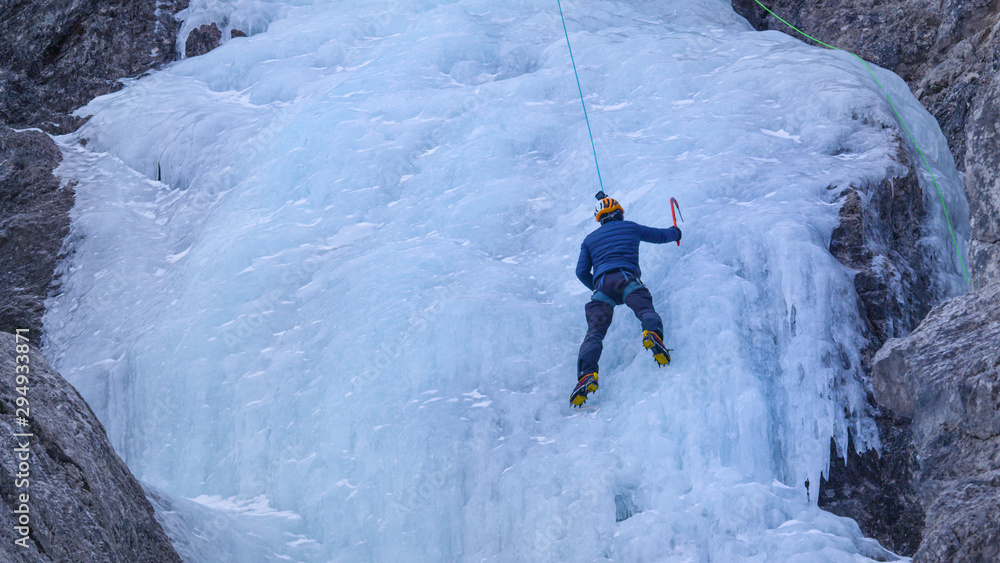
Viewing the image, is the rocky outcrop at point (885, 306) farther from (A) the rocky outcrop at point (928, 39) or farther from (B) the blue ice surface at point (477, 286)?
(A) the rocky outcrop at point (928, 39)

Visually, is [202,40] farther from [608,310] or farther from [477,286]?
[608,310]

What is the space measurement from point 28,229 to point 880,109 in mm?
9036

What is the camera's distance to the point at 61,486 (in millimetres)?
3891

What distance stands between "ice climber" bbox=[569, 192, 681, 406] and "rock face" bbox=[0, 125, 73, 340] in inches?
236

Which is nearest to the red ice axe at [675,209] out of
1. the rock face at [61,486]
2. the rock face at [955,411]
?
the rock face at [955,411]

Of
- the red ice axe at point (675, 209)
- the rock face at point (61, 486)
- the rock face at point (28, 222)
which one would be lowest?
the rock face at point (28, 222)

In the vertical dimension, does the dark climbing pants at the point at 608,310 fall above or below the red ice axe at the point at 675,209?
below

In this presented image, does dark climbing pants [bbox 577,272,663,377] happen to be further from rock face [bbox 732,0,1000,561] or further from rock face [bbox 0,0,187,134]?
rock face [bbox 0,0,187,134]

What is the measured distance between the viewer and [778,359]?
5695 millimetres

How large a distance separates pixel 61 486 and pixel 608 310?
3.71m

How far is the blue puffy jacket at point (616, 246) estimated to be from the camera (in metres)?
6.11

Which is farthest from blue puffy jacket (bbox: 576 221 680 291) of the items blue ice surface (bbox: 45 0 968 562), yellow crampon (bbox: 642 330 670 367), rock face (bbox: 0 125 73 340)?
rock face (bbox: 0 125 73 340)

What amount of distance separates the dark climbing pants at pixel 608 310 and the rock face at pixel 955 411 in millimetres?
1581

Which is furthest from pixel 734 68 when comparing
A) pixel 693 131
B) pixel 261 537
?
pixel 261 537
